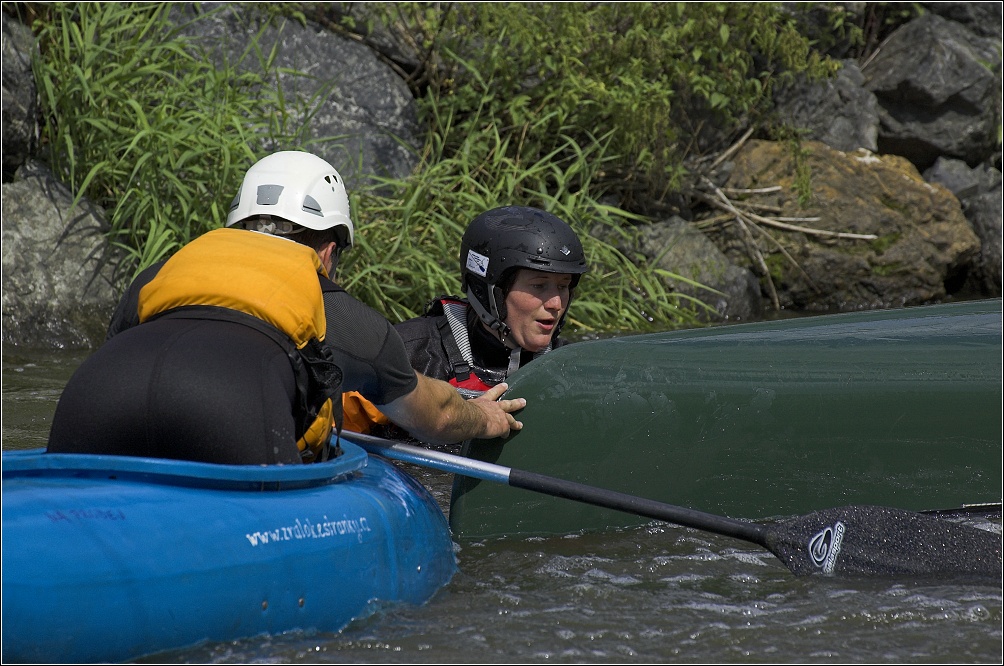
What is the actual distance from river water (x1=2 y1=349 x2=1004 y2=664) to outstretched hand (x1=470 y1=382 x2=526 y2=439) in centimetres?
34

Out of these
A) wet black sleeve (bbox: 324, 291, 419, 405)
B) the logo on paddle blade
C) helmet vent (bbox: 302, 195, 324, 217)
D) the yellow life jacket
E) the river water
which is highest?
helmet vent (bbox: 302, 195, 324, 217)

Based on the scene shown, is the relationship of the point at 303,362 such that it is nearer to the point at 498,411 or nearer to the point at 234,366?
the point at 234,366

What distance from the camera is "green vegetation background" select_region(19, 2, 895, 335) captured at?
20.7 ft

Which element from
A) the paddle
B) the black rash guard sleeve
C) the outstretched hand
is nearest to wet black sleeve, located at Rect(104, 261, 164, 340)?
the black rash guard sleeve

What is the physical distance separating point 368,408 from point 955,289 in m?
6.16

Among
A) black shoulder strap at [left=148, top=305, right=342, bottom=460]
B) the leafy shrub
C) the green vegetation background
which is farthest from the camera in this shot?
the green vegetation background

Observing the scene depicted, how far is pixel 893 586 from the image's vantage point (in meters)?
3.06

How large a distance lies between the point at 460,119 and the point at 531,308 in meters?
3.91

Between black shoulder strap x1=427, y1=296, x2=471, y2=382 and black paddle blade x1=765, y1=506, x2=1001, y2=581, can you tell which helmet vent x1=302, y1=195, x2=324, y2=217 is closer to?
black shoulder strap x1=427, y1=296, x2=471, y2=382

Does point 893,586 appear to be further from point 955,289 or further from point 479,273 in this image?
point 955,289

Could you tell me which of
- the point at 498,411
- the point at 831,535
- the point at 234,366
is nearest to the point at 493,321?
the point at 498,411

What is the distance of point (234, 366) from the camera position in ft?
8.11

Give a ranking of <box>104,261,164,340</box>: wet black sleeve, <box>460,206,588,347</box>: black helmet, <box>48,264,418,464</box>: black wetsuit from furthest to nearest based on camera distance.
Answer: <box>460,206,588,347</box>: black helmet, <box>104,261,164,340</box>: wet black sleeve, <box>48,264,418,464</box>: black wetsuit

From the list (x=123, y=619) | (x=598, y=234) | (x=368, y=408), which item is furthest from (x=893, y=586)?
(x=598, y=234)
